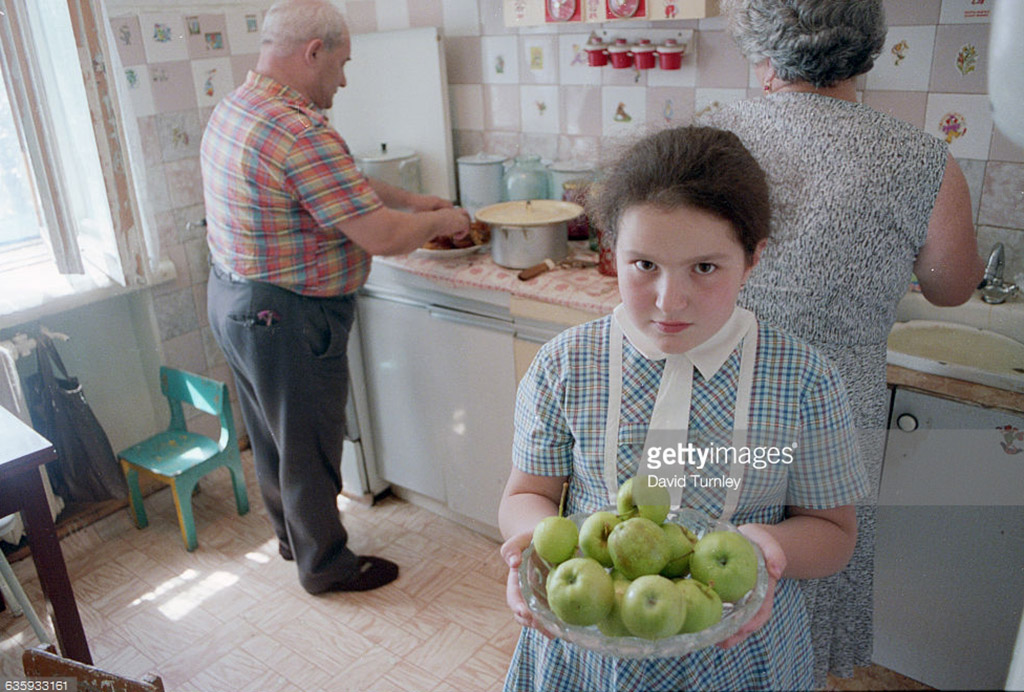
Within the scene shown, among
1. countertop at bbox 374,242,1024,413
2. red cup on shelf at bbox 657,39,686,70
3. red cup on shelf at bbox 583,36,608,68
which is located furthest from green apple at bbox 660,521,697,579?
red cup on shelf at bbox 583,36,608,68

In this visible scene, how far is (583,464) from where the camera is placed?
38.6 inches

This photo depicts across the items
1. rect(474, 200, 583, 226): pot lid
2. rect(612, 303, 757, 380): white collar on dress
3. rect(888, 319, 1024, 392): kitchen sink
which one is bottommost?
rect(888, 319, 1024, 392): kitchen sink

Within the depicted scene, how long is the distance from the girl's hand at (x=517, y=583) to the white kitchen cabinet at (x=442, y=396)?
1193 millimetres

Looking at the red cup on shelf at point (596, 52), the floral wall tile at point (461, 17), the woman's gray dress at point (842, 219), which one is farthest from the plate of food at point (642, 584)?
the floral wall tile at point (461, 17)

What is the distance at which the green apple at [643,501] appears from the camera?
0.83 meters

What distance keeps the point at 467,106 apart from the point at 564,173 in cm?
49

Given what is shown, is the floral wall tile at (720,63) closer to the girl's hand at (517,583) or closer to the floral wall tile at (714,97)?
the floral wall tile at (714,97)

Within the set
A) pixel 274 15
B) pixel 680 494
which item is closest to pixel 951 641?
pixel 680 494

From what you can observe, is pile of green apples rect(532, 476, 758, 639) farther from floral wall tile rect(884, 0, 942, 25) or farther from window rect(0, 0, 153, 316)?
window rect(0, 0, 153, 316)

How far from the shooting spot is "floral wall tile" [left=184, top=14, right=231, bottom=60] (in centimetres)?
247

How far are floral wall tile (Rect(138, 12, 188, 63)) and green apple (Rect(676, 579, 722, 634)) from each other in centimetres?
228

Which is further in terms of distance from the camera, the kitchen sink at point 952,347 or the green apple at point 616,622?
the kitchen sink at point 952,347

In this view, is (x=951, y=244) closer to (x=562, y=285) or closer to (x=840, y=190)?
(x=840, y=190)

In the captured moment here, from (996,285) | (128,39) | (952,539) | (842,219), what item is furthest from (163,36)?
(952,539)
